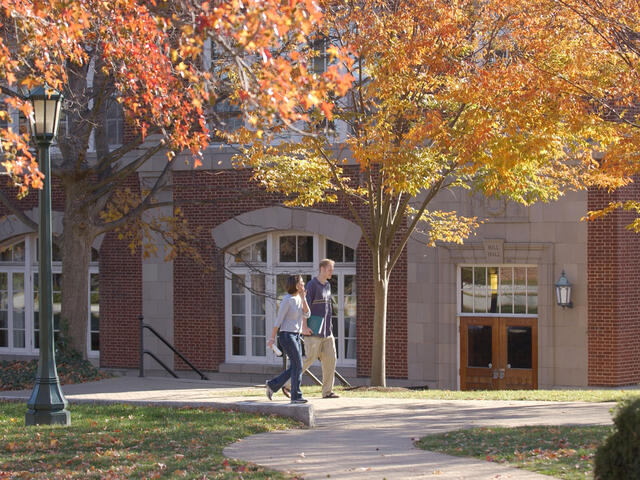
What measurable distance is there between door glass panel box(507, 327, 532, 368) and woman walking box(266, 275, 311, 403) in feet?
26.9

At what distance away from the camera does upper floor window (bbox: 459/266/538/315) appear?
706 inches

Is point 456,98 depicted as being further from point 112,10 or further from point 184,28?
point 184,28

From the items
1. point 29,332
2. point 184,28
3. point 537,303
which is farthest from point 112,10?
point 29,332

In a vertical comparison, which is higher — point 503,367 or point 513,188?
point 513,188

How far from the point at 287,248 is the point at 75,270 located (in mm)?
4872

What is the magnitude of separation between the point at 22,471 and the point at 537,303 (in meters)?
12.3

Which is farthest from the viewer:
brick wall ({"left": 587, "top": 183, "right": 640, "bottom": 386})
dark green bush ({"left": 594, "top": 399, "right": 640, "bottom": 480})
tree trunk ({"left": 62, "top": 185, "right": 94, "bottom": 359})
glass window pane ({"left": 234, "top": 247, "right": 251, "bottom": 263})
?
glass window pane ({"left": 234, "top": 247, "right": 251, "bottom": 263})

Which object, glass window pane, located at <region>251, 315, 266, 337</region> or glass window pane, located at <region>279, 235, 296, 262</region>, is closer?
glass window pane, located at <region>279, 235, 296, 262</region>

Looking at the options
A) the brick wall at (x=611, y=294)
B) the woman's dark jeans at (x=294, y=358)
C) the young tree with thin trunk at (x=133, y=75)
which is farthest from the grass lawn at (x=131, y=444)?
the brick wall at (x=611, y=294)

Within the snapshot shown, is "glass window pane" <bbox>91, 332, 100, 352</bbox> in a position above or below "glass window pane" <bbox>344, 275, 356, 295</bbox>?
below

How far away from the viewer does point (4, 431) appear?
9.51 metres

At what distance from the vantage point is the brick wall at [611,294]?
1719 centimetres

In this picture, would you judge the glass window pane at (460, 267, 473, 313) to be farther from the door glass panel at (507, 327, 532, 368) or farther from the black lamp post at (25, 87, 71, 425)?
the black lamp post at (25, 87, 71, 425)

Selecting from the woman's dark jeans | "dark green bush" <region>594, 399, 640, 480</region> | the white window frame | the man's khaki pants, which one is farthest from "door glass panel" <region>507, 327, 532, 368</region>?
"dark green bush" <region>594, 399, 640, 480</region>
